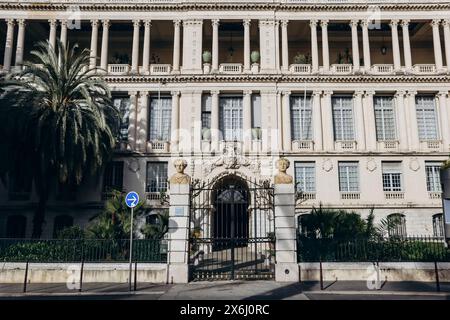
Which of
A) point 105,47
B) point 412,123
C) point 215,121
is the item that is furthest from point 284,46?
point 105,47

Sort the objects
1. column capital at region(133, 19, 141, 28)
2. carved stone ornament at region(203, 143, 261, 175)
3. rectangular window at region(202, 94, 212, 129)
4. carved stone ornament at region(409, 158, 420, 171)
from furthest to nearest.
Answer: column capital at region(133, 19, 141, 28), rectangular window at region(202, 94, 212, 129), carved stone ornament at region(409, 158, 420, 171), carved stone ornament at region(203, 143, 261, 175)

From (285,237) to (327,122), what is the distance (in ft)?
54.5

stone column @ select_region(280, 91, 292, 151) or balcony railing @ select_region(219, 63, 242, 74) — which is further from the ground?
balcony railing @ select_region(219, 63, 242, 74)

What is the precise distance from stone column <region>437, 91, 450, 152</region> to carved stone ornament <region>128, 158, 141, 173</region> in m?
23.0

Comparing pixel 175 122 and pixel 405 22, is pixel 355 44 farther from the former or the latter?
pixel 175 122

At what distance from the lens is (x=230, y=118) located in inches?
1182

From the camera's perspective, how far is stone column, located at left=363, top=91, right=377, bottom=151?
95.7 ft

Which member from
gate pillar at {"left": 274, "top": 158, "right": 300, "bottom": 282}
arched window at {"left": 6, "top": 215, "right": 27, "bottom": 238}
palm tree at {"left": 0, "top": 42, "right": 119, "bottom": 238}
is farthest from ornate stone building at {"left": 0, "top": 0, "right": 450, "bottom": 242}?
gate pillar at {"left": 274, "top": 158, "right": 300, "bottom": 282}

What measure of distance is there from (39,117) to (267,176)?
15318 mm

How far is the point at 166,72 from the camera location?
3028 cm

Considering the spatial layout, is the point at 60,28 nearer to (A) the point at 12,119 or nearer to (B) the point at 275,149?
(A) the point at 12,119

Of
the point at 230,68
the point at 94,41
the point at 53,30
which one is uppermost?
the point at 53,30

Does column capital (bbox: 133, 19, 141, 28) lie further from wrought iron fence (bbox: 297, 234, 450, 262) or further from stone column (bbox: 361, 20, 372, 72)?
wrought iron fence (bbox: 297, 234, 450, 262)

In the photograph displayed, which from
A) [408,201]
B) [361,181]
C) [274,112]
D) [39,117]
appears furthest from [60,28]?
[408,201]
